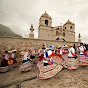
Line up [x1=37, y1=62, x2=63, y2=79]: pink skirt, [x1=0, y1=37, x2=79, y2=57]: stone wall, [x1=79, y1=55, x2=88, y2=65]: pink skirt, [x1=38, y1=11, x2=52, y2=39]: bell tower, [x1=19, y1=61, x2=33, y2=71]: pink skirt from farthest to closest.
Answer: [x1=38, y1=11, x2=52, y2=39]: bell tower → [x1=0, y1=37, x2=79, y2=57]: stone wall → [x1=79, y1=55, x2=88, y2=65]: pink skirt → [x1=19, y1=61, x2=33, y2=71]: pink skirt → [x1=37, y1=62, x2=63, y2=79]: pink skirt

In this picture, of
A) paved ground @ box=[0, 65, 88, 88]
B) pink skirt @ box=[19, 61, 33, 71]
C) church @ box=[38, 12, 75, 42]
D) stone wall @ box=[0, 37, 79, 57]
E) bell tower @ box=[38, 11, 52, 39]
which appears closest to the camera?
paved ground @ box=[0, 65, 88, 88]

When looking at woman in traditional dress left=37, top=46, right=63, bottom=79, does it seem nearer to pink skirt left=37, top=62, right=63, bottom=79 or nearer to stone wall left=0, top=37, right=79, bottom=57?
pink skirt left=37, top=62, right=63, bottom=79

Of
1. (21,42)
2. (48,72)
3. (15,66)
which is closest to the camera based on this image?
(48,72)

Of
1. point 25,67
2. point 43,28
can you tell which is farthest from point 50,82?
point 43,28

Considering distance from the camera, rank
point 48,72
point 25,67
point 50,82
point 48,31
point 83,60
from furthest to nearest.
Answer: point 48,31, point 83,60, point 25,67, point 48,72, point 50,82

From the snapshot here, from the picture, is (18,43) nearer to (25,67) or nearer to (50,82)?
(25,67)

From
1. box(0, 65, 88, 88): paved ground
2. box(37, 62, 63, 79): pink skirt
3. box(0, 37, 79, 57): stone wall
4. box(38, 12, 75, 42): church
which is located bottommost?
box(0, 65, 88, 88): paved ground

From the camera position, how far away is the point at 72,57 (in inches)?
141

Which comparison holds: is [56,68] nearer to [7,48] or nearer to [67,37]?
[7,48]

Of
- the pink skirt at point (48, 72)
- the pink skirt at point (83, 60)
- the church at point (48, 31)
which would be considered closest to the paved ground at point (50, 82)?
the pink skirt at point (48, 72)

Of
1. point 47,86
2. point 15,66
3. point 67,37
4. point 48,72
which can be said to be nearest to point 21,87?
point 47,86

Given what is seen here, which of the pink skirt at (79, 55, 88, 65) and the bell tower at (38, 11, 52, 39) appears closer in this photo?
the pink skirt at (79, 55, 88, 65)

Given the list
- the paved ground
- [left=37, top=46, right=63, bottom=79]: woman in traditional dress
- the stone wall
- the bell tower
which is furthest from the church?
the paved ground

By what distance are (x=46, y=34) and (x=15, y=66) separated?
1759cm
